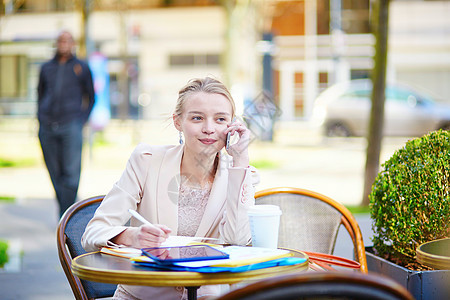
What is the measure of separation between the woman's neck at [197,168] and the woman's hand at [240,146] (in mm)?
145

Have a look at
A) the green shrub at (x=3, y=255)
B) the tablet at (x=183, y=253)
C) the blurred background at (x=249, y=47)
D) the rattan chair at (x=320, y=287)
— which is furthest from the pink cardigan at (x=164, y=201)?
the blurred background at (x=249, y=47)

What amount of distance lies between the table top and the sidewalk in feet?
3.15

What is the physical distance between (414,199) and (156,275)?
1.59 metres

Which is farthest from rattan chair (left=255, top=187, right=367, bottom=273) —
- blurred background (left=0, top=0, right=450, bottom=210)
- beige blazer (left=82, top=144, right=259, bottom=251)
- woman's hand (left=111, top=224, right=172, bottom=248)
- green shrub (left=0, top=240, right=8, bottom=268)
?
blurred background (left=0, top=0, right=450, bottom=210)

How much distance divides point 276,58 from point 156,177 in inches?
1224

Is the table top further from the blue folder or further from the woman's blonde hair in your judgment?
the woman's blonde hair

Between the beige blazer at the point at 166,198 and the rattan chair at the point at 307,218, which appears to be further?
the rattan chair at the point at 307,218

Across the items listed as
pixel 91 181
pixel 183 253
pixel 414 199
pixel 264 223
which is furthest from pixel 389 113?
pixel 183 253

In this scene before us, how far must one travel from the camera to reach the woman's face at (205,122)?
112 inches

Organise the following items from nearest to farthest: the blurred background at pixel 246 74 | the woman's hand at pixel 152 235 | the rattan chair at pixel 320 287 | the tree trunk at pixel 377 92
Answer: the rattan chair at pixel 320 287, the woman's hand at pixel 152 235, the tree trunk at pixel 377 92, the blurred background at pixel 246 74

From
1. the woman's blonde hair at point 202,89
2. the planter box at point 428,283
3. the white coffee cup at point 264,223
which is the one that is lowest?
the planter box at point 428,283

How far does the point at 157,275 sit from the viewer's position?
2041 mm

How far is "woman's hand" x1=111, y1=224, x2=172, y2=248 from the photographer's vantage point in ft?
7.92

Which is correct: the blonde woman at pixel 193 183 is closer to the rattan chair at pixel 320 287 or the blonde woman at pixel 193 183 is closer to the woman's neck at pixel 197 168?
the woman's neck at pixel 197 168
